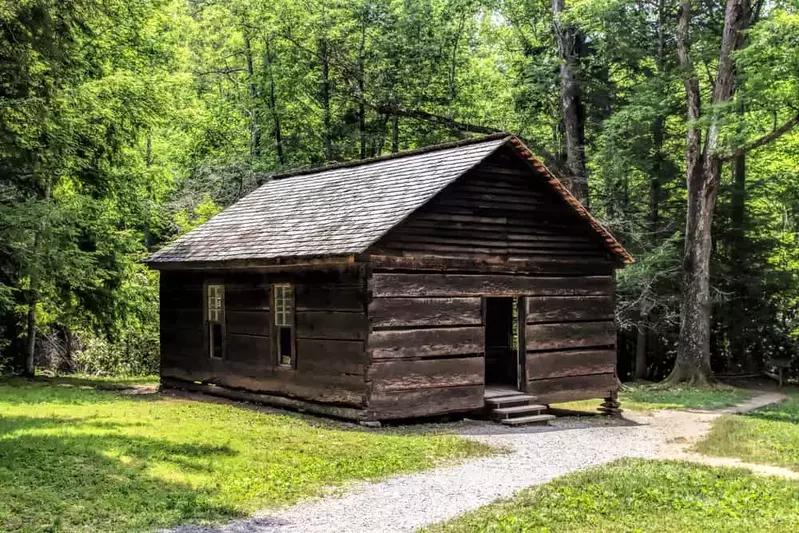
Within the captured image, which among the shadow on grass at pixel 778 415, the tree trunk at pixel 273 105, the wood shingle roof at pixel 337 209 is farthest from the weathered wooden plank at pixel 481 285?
the tree trunk at pixel 273 105

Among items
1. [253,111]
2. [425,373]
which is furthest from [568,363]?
[253,111]

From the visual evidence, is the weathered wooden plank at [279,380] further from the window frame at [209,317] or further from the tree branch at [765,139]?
the tree branch at [765,139]

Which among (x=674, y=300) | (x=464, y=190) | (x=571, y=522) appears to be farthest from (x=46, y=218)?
(x=674, y=300)

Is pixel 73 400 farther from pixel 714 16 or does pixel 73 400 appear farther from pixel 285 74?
pixel 714 16

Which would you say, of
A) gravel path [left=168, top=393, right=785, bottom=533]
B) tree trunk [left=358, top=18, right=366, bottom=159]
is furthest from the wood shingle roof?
tree trunk [left=358, top=18, right=366, bottom=159]

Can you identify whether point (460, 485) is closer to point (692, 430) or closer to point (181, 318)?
point (692, 430)

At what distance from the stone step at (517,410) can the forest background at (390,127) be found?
27.2 ft

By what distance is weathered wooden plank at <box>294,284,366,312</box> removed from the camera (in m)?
15.1

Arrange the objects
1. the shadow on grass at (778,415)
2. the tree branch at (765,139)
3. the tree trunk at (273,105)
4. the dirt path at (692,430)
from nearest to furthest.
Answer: the dirt path at (692,430) → the shadow on grass at (778,415) → the tree branch at (765,139) → the tree trunk at (273,105)

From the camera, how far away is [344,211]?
17031 mm

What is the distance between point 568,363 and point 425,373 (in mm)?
3801

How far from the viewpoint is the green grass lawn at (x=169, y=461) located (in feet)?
28.5

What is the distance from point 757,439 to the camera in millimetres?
14312

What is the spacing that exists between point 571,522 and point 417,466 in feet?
11.0
